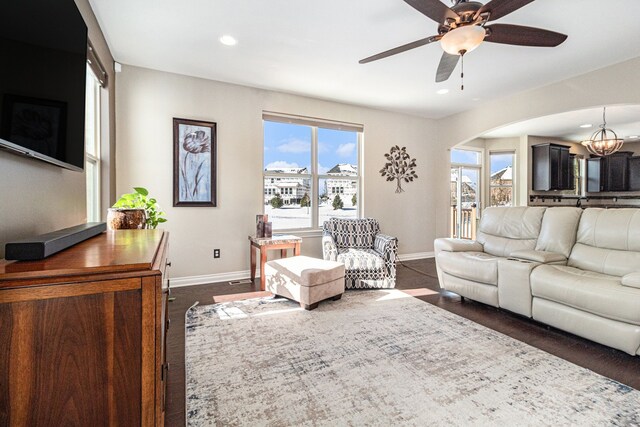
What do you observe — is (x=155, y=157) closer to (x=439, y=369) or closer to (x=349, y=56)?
(x=349, y=56)

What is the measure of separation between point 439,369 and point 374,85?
3.51 meters

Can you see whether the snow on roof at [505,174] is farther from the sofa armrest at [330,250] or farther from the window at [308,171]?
the sofa armrest at [330,250]

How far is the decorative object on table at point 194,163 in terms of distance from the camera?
3873mm

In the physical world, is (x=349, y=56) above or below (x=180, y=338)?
above

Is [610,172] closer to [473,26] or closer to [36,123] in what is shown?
[473,26]

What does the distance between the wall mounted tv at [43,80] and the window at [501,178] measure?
7.97 m

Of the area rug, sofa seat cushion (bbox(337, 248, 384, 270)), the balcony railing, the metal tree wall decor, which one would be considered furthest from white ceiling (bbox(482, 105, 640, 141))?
the area rug

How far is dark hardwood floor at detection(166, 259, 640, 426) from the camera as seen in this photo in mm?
1966

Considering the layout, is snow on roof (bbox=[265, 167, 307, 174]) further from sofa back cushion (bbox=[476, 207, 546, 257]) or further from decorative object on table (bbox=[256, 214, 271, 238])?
sofa back cushion (bbox=[476, 207, 546, 257])

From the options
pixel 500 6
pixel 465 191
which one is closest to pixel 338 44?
pixel 500 6

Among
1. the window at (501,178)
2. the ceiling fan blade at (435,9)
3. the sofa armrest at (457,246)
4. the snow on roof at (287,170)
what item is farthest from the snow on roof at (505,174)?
the ceiling fan blade at (435,9)

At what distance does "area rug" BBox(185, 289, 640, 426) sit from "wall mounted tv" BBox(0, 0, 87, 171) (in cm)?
146

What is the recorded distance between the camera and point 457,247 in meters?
3.60

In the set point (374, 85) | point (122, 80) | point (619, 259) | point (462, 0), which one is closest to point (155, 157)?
point (122, 80)
